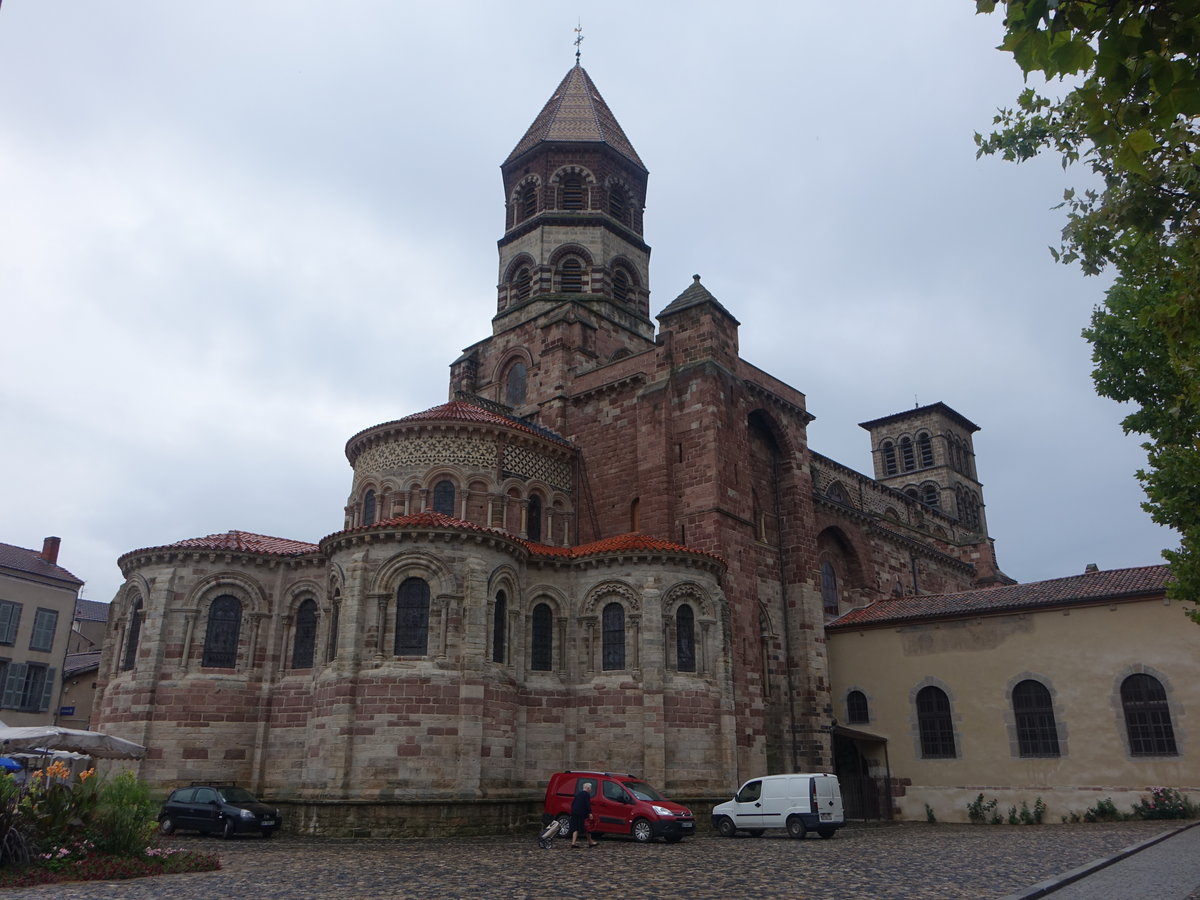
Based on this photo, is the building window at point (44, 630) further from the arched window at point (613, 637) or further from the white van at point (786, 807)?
the white van at point (786, 807)

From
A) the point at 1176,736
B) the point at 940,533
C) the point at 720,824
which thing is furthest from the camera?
the point at 940,533

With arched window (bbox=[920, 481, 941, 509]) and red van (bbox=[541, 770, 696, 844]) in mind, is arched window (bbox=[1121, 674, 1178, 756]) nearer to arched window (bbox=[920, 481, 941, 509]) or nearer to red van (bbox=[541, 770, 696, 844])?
red van (bbox=[541, 770, 696, 844])

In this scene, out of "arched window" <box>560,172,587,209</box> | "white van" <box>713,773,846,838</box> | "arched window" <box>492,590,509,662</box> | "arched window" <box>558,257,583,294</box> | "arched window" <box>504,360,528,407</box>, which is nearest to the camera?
"white van" <box>713,773,846,838</box>

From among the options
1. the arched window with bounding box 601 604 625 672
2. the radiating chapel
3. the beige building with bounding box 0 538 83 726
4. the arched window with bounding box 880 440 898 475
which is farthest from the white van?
the arched window with bounding box 880 440 898 475

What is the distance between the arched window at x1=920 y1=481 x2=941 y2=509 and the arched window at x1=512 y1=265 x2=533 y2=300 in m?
36.5

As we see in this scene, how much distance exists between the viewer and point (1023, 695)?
26172 millimetres

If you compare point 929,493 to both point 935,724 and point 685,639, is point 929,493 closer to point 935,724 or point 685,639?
point 935,724

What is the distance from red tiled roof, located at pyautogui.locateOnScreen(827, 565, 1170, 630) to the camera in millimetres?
25172

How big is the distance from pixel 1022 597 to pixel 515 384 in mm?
20065

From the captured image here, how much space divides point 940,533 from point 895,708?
2051cm

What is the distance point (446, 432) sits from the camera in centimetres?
2700

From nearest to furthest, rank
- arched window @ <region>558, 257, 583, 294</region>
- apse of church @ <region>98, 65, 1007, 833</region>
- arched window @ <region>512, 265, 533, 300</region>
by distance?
1. apse of church @ <region>98, 65, 1007, 833</region>
2. arched window @ <region>558, 257, 583, 294</region>
3. arched window @ <region>512, 265, 533, 300</region>

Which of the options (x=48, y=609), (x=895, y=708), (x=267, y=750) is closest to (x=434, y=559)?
(x=267, y=750)

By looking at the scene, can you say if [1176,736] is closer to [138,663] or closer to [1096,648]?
[1096,648]
